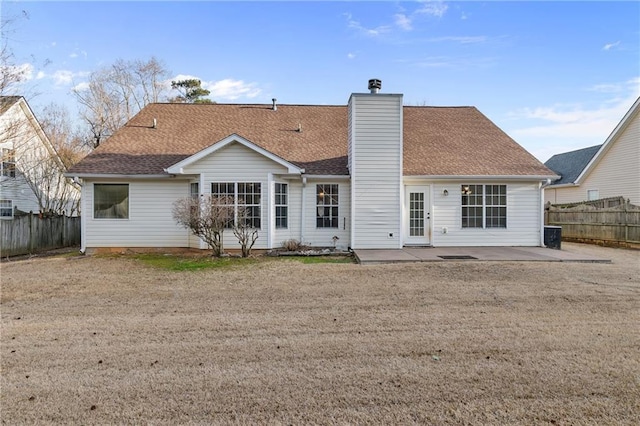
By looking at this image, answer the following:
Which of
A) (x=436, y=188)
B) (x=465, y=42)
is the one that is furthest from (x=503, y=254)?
(x=465, y=42)

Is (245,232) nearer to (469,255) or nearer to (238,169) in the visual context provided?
(238,169)

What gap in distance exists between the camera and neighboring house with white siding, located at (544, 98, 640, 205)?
58.4 ft

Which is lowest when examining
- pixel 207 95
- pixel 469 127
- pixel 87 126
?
pixel 469 127

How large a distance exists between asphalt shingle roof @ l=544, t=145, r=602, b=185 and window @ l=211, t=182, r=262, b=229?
20.3 metres

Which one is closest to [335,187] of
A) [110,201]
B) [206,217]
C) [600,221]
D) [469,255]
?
[206,217]

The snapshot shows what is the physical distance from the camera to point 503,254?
11.7 m

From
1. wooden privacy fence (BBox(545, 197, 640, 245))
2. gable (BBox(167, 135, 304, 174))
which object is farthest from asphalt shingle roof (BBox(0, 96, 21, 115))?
wooden privacy fence (BBox(545, 197, 640, 245))

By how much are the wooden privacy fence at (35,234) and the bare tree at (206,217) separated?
6.66 metres

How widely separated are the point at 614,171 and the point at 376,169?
575 inches

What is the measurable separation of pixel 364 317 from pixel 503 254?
780 centimetres

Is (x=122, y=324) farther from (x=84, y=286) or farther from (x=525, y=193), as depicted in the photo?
(x=525, y=193)

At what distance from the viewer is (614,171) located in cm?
1912

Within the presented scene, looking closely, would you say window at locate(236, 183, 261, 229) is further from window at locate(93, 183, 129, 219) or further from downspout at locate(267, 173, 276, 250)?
window at locate(93, 183, 129, 219)

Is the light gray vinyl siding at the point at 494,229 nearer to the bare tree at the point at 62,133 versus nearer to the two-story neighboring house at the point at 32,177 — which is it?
the two-story neighboring house at the point at 32,177
